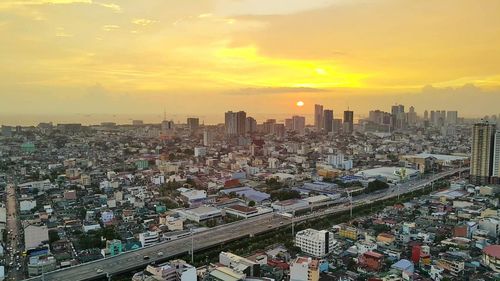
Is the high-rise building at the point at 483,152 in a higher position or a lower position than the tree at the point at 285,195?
higher

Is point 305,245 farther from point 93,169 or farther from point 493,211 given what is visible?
point 93,169

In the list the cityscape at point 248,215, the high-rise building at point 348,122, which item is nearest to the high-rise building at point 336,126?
the high-rise building at point 348,122

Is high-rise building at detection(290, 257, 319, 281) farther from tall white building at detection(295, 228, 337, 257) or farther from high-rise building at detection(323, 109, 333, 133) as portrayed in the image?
high-rise building at detection(323, 109, 333, 133)

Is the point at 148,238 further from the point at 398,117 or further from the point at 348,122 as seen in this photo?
the point at 398,117

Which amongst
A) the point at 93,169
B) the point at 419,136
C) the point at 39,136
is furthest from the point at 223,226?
the point at 419,136

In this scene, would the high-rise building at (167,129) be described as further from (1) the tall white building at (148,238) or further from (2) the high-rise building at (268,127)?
(1) the tall white building at (148,238)

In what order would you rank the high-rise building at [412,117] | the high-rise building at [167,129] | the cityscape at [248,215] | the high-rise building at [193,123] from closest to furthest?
1. the cityscape at [248,215]
2. the high-rise building at [167,129]
3. the high-rise building at [193,123]
4. the high-rise building at [412,117]

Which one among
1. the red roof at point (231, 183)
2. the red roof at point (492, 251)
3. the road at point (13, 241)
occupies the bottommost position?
the road at point (13, 241)
